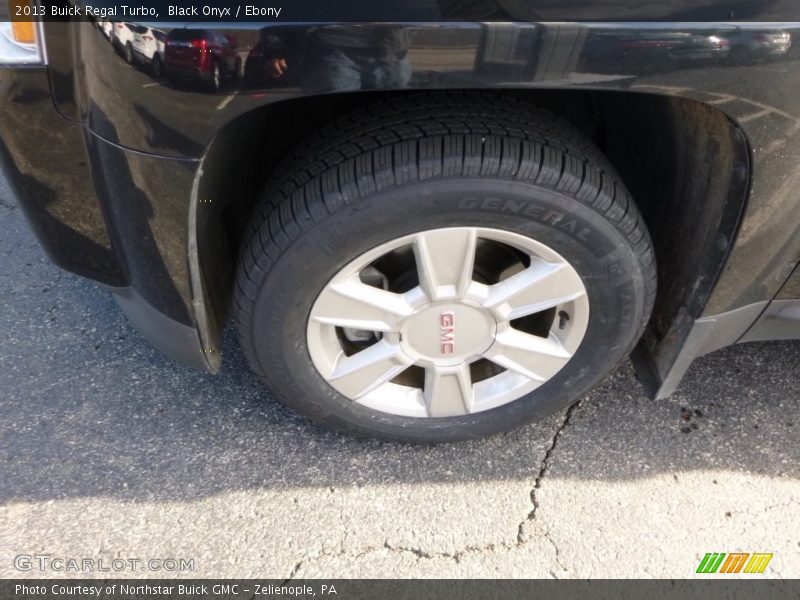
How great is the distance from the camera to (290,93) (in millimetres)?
1271

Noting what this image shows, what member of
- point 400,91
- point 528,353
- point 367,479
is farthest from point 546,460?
point 400,91

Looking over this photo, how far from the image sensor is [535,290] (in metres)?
1.65

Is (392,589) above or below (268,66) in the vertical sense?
below

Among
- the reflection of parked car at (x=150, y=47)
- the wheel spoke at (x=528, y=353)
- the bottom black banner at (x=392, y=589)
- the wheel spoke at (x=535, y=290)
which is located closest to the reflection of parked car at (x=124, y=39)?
the reflection of parked car at (x=150, y=47)

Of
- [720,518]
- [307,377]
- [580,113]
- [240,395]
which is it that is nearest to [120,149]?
[307,377]

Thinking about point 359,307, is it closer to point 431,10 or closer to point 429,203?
point 429,203

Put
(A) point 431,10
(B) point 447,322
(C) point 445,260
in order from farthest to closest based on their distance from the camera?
(B) point 447,322
(C) point 445,260
(A) point 431,10

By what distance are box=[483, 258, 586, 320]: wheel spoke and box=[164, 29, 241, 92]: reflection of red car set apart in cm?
80

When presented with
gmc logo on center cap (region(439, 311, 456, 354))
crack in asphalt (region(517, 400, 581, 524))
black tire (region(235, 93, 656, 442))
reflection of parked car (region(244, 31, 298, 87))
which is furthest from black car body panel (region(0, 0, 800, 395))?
gmc logo on center cap (region(439, 311, 456, 354))

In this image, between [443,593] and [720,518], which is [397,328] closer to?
[443,593]

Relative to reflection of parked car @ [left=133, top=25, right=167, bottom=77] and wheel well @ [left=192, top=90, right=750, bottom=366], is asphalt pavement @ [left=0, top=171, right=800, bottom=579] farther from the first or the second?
reflection of parked car @ [left=133, top=25, right=167, bottom=77]

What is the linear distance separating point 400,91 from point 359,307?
0.51 metres

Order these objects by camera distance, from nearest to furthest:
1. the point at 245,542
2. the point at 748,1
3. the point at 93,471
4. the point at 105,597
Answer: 1. the point at 748,1
2. the point at 105,597
3. the point at 245,542
4. the point at 93,471

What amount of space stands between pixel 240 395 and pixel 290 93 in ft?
3.65
